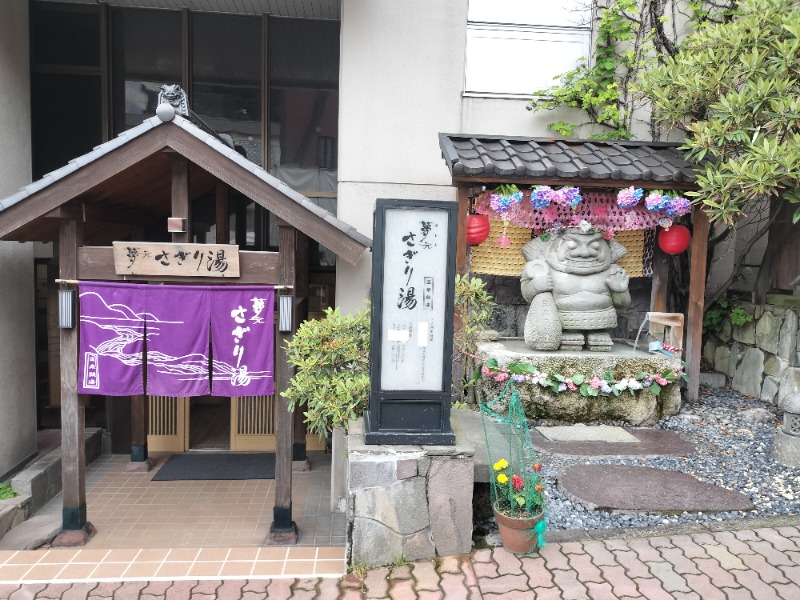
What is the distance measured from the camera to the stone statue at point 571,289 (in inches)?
283

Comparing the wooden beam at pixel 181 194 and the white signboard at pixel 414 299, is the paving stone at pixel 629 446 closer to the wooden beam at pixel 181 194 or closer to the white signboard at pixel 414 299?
the white signboard at pixel 414 299

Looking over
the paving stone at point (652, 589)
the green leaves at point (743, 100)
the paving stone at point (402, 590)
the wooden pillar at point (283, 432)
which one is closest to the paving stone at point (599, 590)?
the paving stone at point (652, 589)

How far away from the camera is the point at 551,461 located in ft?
19.7

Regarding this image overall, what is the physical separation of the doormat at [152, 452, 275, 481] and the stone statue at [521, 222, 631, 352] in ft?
15.9

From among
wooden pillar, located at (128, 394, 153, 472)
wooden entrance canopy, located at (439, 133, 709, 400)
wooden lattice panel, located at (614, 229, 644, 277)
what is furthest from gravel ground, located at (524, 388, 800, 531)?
wooden pillar, located at (128, 394, 153, 472)

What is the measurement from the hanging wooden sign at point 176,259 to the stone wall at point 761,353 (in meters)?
7.14

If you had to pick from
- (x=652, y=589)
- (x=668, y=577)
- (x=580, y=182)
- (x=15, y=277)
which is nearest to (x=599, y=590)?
(x=652, y=589)

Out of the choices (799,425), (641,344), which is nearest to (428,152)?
(641,344)

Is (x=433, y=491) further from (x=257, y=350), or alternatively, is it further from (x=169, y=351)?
(x=169, y=351)

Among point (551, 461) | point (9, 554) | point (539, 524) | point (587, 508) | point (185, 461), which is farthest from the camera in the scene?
point (185, 461)

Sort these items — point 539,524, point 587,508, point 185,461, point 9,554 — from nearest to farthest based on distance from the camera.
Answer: point 539,524 → point 587,508 → point 9,554 → point 185,461

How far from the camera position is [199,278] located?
6109 millimetres

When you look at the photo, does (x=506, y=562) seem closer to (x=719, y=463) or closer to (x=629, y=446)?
(x=629, y=446)

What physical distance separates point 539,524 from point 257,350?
11.8 feet
